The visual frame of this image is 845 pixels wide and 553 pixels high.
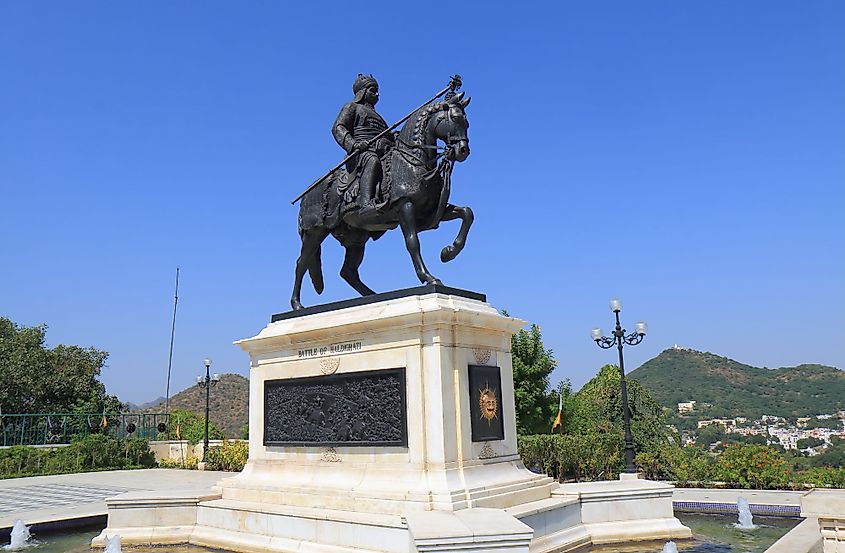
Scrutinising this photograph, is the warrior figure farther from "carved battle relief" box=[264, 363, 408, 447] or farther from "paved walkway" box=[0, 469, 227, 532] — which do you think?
"paved walkway" box=[0, 469, 227, 532]

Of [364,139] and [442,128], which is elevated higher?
[364,139]

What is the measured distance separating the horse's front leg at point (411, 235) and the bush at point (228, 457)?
17416mm

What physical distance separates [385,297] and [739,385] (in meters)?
A: 50.3

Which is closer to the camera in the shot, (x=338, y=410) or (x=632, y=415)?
(x=338, y=410)

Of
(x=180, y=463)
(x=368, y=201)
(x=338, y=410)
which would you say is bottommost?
(x=180, y=463)

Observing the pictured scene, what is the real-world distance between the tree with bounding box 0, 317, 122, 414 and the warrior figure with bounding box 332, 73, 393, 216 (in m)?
34.9

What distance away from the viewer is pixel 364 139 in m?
10.5

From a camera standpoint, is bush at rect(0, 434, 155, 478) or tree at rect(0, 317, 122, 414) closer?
bush at rect(0, 434, 155, 478)

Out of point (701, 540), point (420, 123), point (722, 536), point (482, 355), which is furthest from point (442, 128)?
point (722, 536)

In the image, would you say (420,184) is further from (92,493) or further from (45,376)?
(45,376)

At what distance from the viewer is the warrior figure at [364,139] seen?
991 cm

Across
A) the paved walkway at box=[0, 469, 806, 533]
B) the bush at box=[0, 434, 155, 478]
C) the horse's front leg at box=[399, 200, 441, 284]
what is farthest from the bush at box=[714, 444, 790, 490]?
the bush at box=[0, 434, 155, 478]

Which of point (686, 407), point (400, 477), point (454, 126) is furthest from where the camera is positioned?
point (686, 407)

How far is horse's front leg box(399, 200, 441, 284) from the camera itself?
9273 mm
